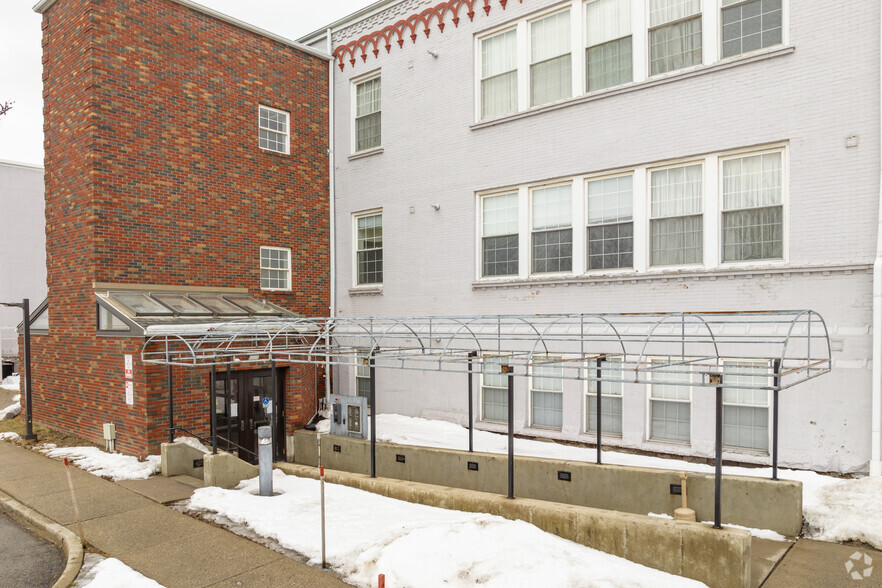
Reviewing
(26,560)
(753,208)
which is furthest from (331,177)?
(26,560)

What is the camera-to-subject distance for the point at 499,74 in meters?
15.1

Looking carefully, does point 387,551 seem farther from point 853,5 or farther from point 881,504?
point 853,5

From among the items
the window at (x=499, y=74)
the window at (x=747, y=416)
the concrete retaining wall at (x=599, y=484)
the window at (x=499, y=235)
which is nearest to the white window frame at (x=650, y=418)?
the window at (x=747, y=416)

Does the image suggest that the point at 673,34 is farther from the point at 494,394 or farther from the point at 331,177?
the point at 331,177

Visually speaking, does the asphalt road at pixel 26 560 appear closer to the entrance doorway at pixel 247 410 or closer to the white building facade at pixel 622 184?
the entrance doorway at pixel 247 410

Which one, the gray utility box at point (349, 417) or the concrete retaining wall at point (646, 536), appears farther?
the gray utility box at point (349, 417)

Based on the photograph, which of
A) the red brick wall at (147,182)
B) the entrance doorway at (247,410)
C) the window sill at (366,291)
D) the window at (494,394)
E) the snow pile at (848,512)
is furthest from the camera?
the window sill at (366,291)

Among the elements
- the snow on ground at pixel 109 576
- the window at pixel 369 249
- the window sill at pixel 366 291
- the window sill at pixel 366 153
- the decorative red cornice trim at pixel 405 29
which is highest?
the decorative red cornice trim at pixel 405 29

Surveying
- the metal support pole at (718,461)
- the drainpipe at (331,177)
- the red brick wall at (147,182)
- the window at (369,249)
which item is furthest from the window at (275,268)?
the metal support pole at (718,461)

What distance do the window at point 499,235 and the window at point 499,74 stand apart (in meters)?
2.17

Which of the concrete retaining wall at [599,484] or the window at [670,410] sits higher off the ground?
the window at [670,410]

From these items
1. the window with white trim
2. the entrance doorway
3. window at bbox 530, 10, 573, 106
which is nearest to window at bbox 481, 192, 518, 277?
window at bbox 530, 10, 573, 106

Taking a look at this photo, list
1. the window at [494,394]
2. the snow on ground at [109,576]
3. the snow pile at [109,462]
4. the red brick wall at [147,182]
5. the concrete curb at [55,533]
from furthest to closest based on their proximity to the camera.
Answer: the window at [494,394], the red brick wall at [147,182], the snow pile at [109,462], the concrete curb at [55,533], the snow on ground at [109,576]

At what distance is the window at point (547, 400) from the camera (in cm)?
1391
